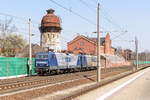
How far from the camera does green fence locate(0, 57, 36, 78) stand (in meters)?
33.4

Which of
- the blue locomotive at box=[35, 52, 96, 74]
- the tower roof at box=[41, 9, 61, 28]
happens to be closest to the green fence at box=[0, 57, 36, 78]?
the blue locomotive at box=[35, 52, 96, 74]

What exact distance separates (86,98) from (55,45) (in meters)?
68.0

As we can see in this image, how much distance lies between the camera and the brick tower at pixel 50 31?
82.9m

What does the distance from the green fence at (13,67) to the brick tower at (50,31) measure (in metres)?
43.5

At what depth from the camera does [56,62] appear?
40125 mm

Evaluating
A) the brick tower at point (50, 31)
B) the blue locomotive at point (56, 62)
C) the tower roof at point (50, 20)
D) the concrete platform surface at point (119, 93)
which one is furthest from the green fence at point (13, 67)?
the tower roof at point (50, 20)

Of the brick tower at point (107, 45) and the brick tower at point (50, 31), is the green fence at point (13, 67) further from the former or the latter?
the brick tower at point (107, 45)

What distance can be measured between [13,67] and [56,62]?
6.55m

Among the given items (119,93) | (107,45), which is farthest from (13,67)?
(107,45)

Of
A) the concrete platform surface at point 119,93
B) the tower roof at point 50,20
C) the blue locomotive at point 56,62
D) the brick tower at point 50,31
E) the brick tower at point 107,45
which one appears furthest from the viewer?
the brick tower at point 107,45

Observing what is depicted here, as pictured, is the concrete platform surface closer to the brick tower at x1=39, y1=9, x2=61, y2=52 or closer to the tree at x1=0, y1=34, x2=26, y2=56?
the tree at x1=0, y1=34, x2=26, y2=56

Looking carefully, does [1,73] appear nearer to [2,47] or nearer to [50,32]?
[2,47]

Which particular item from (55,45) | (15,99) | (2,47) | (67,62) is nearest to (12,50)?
(2,47)

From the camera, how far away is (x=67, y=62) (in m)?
44.7
